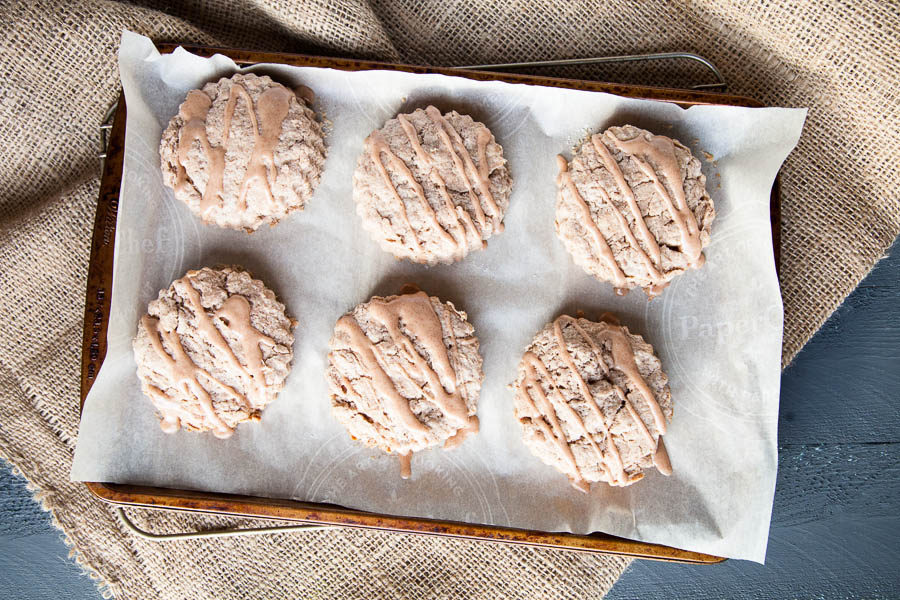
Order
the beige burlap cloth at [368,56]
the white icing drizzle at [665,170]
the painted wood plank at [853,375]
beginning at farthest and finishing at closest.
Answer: the painted wood plank at [853,375] < the beige burlap cloth at [368,56] < the white icing drizzle at [665,170]

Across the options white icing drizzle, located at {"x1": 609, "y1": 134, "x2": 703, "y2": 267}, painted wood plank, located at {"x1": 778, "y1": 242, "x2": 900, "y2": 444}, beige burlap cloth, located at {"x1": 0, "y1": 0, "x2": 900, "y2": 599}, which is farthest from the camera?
painted wood plank, located at {"x1": 778, "y1": 242, "x2": 900, "y2": 444}

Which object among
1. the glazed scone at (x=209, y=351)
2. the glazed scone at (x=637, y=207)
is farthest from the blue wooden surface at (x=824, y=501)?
the glazed scone at (x=209, y=351)

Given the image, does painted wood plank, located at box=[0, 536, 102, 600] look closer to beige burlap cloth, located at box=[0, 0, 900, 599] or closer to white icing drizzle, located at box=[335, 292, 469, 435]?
beige burlap cloth, located at box=[0, 0, 900, 599]

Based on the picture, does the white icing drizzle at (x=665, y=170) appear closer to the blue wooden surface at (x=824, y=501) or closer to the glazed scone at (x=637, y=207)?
the glazed scone at (x=637, y=207)

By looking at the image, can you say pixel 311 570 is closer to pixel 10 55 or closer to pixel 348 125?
pixel 348 125

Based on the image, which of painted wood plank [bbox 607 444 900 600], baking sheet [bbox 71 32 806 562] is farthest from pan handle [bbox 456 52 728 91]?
painted wood plank [bbox 607 444 900 600]
